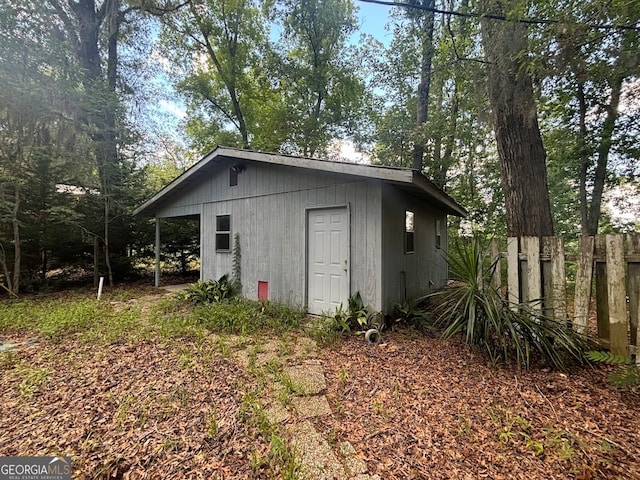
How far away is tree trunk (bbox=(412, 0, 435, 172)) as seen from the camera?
31.0 ft

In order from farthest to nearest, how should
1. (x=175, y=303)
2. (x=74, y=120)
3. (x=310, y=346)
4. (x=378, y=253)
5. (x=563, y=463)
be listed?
(x=74, y=120)
(x=175, y=303)
(x=378, y=253)
(x=310, y=346)
(x=563, y=463)

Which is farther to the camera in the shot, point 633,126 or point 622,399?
point 633,126

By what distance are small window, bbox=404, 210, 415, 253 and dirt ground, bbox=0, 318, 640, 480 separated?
8.36ft

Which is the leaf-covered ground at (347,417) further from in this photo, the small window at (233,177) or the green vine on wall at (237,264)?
the small window at (233,177)

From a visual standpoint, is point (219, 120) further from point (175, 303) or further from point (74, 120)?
point (175, 303)

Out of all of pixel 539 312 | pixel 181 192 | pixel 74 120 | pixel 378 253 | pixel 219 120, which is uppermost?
pixel 219 120

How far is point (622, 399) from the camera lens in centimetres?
239

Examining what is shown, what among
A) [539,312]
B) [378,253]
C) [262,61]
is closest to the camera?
[539,312]

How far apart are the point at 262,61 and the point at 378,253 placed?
14.7 m

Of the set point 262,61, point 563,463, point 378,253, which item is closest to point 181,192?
point 378,253

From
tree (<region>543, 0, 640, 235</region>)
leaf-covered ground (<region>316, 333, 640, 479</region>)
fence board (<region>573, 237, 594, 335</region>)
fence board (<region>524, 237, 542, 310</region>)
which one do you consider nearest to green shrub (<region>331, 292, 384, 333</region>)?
leaf-covered ground (<region>316, 333, 640, 479</region>)

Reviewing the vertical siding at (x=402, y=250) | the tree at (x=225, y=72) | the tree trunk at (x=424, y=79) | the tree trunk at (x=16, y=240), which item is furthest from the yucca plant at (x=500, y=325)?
the tree at (x=225, y=72)

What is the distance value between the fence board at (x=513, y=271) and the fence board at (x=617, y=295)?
765mm

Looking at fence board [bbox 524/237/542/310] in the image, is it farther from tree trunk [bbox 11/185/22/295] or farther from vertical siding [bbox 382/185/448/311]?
tree trunk [bbox 11/185/22/295]
